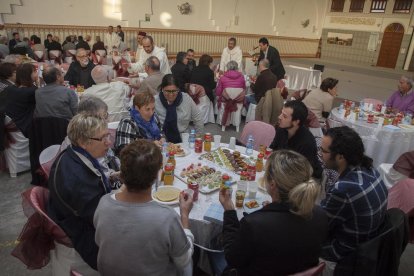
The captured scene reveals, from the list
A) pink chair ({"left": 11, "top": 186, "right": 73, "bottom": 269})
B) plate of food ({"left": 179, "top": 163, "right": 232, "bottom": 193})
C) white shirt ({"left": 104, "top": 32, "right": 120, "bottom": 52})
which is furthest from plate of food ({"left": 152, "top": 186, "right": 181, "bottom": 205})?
white shirt ({"left": 104, "top": 32, "right": 120, "bottom": 52})

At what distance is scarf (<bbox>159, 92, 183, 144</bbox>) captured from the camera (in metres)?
3.74

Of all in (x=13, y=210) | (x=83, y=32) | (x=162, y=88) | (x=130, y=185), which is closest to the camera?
(x=130, y=185)

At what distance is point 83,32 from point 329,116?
9.79 metres

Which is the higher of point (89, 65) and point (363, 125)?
point (89, 65)

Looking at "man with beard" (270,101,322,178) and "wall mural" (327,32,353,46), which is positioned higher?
"wall mural" (327,32,353,46)

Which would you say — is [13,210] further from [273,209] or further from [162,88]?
[273,209]

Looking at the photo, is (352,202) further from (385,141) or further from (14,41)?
(14,41)

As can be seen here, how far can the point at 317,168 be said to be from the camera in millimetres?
3043

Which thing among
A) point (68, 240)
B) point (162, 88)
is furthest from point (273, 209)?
point (162, 88)

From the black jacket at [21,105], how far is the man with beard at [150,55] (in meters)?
2.62

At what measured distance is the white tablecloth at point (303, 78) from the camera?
10593 millimetres

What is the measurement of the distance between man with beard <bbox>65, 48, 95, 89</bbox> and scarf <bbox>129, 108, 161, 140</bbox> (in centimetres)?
266

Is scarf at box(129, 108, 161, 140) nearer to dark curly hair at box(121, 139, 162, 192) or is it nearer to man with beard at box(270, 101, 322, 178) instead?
man with beard at box(270, 101, 322, 178)

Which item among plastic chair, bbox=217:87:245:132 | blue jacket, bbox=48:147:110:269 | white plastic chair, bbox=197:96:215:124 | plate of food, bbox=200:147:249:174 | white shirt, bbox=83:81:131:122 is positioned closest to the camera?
blue jacket, bbox=48:147:110:269
